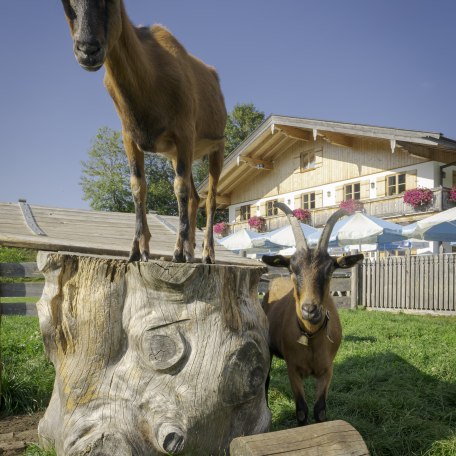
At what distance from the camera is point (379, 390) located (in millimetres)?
5234

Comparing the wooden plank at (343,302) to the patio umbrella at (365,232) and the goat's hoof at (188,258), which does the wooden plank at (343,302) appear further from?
the goat's hoof at (188,258)

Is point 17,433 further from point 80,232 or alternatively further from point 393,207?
point 393,207

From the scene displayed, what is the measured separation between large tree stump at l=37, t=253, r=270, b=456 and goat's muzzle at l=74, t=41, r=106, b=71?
1.25 metres

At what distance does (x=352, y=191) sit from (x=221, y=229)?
8700mm

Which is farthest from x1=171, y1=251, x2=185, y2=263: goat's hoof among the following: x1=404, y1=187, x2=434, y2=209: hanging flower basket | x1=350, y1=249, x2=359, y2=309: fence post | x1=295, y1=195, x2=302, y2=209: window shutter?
x1=295, y1=195, x2=302, y2=209: window shutter

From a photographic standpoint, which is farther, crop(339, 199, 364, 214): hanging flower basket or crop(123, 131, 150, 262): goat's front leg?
crop(339, 199, 364, 214): hanging flower basket

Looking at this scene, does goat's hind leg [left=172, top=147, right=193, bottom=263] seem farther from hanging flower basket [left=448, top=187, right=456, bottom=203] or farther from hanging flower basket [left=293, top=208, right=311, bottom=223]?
hanging flower basket [left=293, top=208, right=311, bottom=223]

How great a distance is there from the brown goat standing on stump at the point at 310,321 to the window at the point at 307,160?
67.7 ft

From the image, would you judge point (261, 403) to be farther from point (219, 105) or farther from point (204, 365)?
point (219, 105)

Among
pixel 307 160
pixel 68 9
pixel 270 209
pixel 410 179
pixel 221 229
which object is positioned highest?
pixel 307 160

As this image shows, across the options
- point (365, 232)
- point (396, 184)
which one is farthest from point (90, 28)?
point (396, 184)

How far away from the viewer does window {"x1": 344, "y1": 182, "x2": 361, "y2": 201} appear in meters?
22.4

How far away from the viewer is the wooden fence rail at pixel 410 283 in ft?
45.4

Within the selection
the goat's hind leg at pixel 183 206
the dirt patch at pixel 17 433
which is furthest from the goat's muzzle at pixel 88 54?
the dirt patch at pixel 17 433
